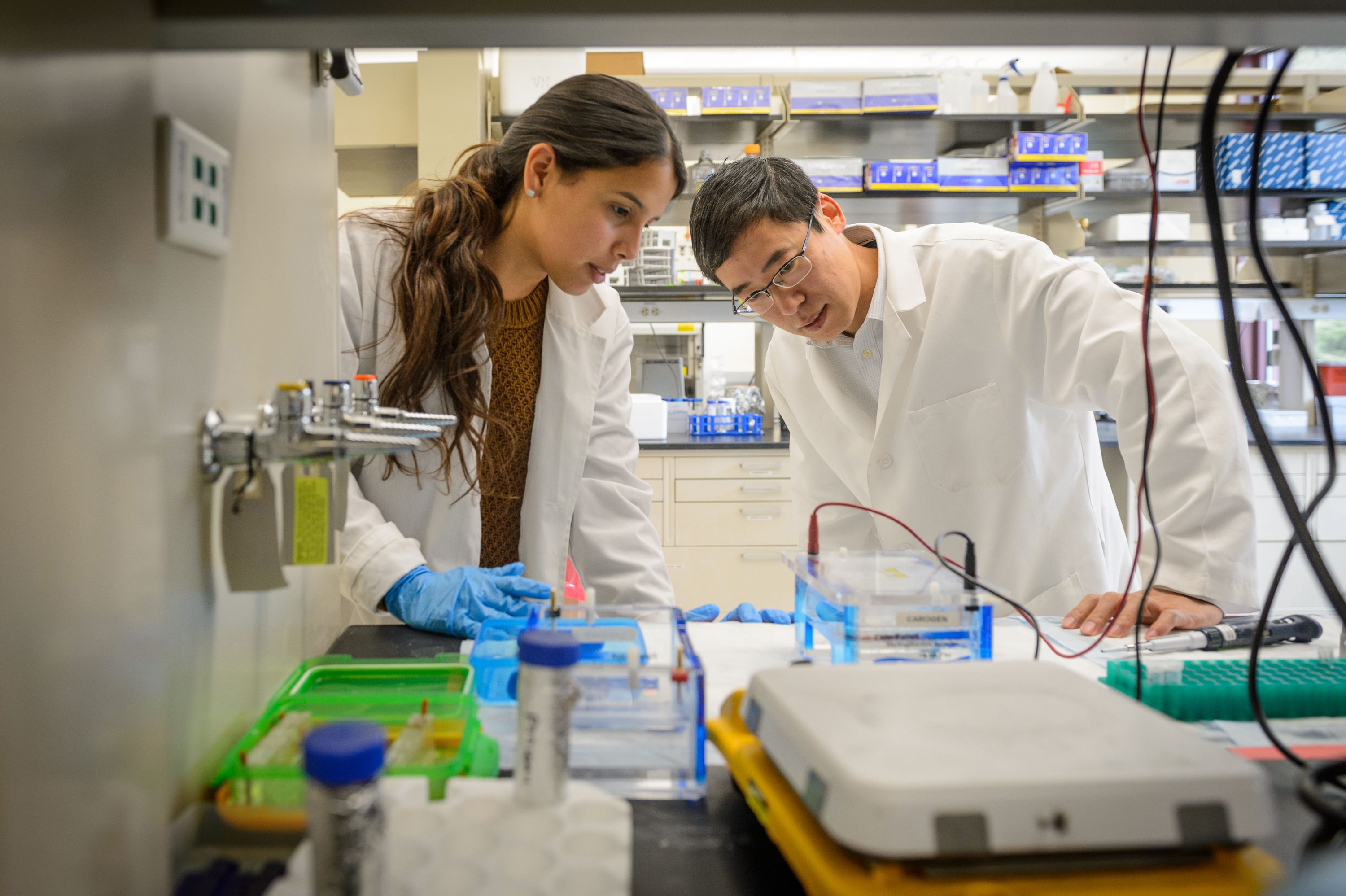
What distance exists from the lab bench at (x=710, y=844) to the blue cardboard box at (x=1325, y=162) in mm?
3975

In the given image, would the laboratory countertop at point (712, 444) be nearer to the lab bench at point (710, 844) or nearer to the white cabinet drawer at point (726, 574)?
the white cabinet drawer at point (726, 574)

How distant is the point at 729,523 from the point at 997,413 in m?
1.85

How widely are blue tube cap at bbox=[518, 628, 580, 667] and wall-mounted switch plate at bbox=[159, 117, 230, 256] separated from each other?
399mm

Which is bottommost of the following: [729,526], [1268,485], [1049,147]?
[729,526]

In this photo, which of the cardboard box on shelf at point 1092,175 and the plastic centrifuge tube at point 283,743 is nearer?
the plastic centrifuge tube at point 283,743

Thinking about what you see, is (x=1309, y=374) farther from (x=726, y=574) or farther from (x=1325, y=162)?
(x=1325, y=162)

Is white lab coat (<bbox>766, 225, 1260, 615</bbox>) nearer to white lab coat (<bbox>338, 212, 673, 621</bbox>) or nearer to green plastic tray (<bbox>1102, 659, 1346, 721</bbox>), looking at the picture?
white lab coat (<bbox>338, 212, 673, 621</bbox>)

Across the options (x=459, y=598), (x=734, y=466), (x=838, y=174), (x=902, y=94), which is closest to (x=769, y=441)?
(x=734, y=466)

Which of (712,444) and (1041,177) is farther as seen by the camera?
(1041,177)

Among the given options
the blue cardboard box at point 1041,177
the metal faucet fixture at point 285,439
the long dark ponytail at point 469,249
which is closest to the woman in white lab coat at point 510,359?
the long dark ponytail at point 469,249

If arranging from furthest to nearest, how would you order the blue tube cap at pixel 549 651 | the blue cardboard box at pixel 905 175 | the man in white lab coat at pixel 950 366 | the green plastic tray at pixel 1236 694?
the blue cardboard box at pixel 905 175 → the man in white lab coat at pixel 950 366 → the green plastic tray at pixel 1236 694 → the blue tube cap at pixel 549 651

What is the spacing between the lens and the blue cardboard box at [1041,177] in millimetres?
3641

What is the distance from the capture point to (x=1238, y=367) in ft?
2.48

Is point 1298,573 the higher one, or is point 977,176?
point 977,176
